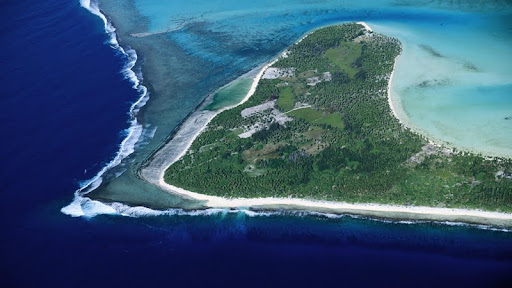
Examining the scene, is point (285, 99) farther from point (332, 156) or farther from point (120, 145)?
point (120, 145)

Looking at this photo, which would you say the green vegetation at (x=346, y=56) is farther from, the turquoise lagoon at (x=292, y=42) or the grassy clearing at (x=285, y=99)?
the grassy clearing at (x=285, y=99)

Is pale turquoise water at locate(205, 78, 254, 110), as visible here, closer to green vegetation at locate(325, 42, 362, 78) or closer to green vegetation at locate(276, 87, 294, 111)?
green vegetation at locate(276, 87, 294, 111)

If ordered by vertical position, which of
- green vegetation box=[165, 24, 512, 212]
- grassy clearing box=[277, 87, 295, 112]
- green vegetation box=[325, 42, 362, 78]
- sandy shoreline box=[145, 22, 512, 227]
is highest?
green vegetation box=[325, 42, 362, 78]

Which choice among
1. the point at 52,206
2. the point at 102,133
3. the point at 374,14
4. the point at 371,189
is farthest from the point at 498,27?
the point at 52,206

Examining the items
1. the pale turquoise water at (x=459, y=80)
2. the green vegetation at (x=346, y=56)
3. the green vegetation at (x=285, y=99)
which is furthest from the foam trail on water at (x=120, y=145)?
the pale turquoise water at (x=459, y=80)

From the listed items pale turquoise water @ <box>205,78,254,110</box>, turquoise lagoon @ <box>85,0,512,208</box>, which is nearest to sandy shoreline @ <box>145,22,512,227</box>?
turquoise lagoon @ <box>85,0,512,208</box>

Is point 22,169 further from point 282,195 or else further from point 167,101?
point 282,195
